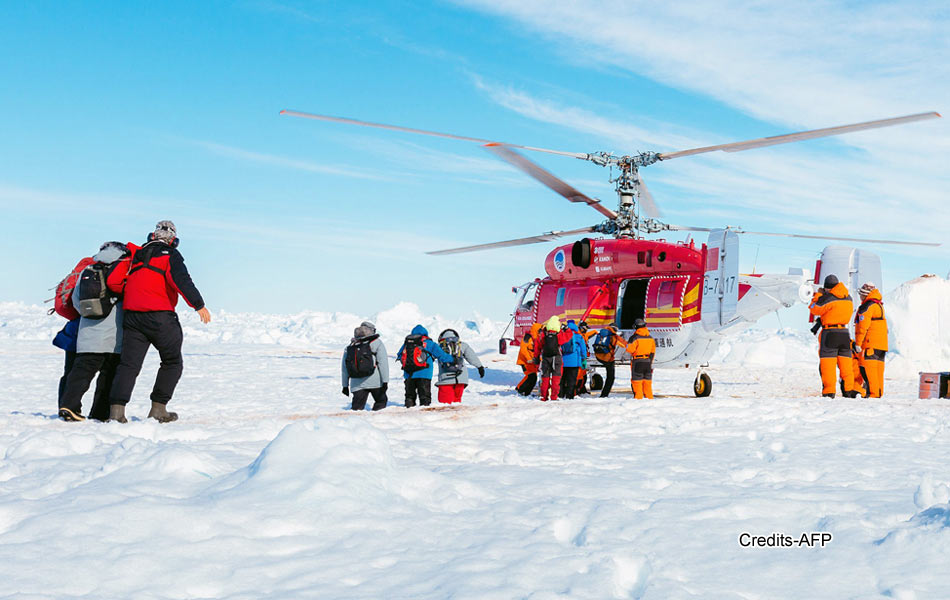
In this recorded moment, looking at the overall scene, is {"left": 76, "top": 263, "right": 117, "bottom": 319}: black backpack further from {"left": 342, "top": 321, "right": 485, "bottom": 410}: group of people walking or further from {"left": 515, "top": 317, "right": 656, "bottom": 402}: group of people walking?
{"left": 515, "top": 317, "right": 656, "bottom": 402}: group of people walking

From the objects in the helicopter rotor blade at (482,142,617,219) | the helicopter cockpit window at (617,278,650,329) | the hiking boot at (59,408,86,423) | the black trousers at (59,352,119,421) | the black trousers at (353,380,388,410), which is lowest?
the black trousers at (353,380,388,410)

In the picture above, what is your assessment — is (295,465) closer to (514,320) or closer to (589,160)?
(589,160)

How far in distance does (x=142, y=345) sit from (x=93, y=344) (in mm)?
434

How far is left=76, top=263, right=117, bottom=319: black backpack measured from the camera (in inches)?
212

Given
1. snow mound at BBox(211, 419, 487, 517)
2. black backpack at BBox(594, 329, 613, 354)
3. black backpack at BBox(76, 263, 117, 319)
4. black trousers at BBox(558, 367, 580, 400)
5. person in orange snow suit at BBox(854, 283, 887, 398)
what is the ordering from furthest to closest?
black backpack at BBox(594, 329, 613, 354) < black trousers at BBox(558, 367, 580, 400) < person in orange snow suit at BBox(854, 283, 887, 398) < black backpack at BBox(76, 263, 117, 319) < snow mound at BBox(211, 419, 487, 517)

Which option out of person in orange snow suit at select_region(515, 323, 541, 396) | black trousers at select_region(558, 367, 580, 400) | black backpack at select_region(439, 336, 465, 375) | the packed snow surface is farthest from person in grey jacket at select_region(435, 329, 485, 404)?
the packed snow surface

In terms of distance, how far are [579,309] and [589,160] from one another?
3.10 metres

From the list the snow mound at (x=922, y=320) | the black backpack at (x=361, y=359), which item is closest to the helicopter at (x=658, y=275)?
the black backpack at (x=361, y=359)

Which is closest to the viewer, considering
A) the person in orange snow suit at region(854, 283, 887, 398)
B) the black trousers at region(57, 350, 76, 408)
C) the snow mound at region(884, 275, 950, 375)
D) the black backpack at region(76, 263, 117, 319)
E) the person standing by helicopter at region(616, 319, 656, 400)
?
the black backpack at region(76, 263, 117, 319)

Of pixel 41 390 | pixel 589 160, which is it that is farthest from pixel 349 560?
pixel 41 390

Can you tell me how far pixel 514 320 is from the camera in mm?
16266

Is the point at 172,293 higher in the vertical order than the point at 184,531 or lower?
higher

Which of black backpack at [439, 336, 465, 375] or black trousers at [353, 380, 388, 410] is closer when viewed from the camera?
black trousers at [353, 380, 388, 410]

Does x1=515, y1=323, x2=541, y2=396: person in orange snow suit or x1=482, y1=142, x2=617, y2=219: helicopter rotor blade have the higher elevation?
x1=482, y1=142, x2=617, y2=219: helicopter rotor blade
